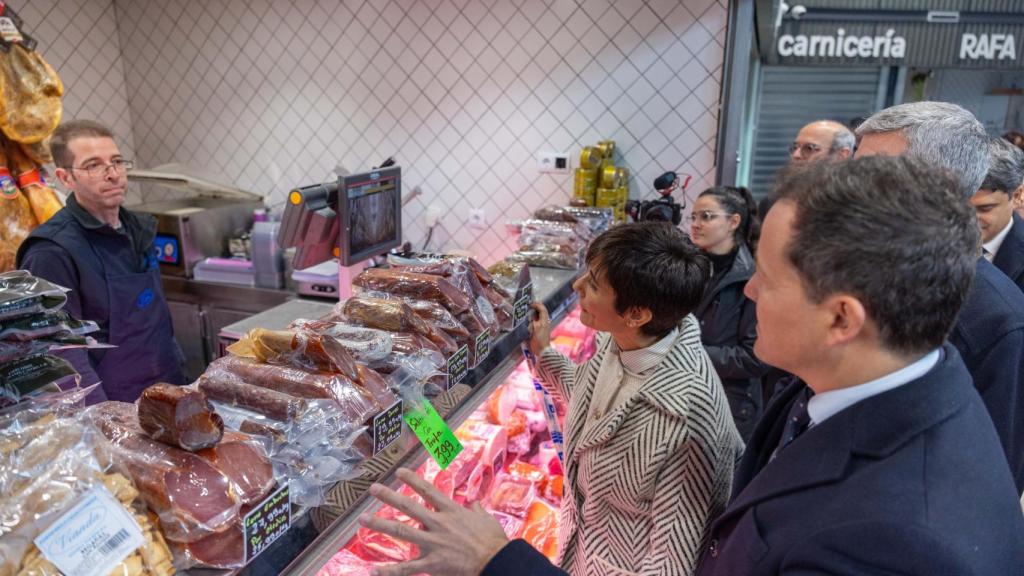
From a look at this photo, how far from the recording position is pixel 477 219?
191 inches

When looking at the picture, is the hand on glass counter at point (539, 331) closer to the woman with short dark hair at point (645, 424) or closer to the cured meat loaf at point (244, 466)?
the woman with short dark hair at point (645, 424)

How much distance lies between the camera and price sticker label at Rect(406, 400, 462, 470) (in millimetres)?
1540

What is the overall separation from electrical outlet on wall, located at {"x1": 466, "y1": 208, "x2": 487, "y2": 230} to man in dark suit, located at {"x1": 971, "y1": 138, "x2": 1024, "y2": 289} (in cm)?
306

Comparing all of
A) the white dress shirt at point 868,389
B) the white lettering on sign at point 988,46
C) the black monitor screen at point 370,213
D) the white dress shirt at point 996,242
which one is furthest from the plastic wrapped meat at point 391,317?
the white lettering on sign at point 988,46

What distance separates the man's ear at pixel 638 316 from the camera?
1688mm

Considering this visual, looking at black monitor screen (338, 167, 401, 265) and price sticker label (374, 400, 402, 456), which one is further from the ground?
black monitor screen (338, 167, 401, 265)

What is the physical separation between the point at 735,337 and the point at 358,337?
1.92m

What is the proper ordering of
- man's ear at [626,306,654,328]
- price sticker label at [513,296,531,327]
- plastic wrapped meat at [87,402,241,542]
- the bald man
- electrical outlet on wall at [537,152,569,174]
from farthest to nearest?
electrical outlet on wall at [537,152,569,174]
the bald man
price sticker label at [513,296,531,327]
man's ear at [626,306,654,328]
plastic wrapped meat at [87,402,241,542]

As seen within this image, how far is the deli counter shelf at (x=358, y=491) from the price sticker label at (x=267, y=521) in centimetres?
2

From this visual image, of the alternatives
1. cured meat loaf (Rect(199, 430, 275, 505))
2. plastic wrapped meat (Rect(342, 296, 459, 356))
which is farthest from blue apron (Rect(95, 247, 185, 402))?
cured meat loaf (Rect(199, 430, 275, 505))

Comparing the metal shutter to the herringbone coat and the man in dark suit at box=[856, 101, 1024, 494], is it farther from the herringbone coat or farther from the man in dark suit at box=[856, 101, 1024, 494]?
the herringbone coat

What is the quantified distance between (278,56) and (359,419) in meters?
4.34

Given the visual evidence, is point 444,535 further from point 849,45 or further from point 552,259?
point 849,45

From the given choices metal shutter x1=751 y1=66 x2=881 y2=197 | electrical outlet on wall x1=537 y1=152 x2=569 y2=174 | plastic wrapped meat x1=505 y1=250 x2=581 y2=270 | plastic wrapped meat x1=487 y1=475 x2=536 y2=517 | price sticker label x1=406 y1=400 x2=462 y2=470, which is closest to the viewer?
price sticker label x1=406 y1=400 x2=462 y2=470
